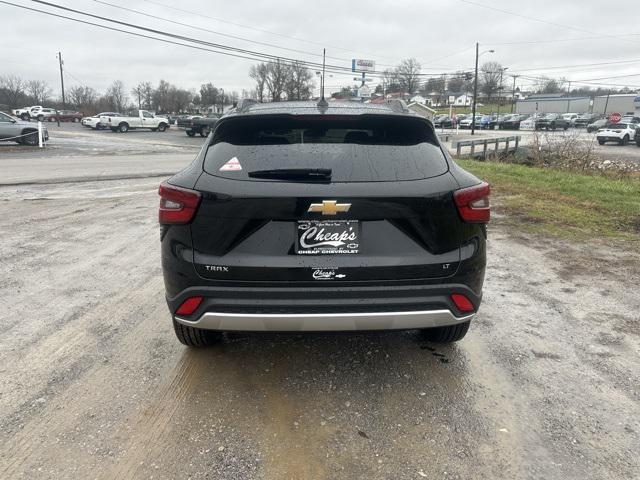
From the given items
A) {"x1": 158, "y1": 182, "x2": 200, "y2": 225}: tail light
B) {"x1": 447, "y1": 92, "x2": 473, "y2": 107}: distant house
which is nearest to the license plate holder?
{"x1": 158, "y1": 182, "x2": 200, "y2": 225}: tail light

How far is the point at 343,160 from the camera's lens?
286 cm

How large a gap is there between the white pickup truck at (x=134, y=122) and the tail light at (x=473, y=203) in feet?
144

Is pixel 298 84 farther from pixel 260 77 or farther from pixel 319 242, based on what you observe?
pixel 319 242

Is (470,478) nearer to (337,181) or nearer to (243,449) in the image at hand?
(243,449)

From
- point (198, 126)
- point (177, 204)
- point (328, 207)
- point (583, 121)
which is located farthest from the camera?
point (583, 121)

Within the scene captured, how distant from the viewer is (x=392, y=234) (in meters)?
2.76

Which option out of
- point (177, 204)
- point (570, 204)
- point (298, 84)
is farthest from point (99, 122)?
point (177, 204)

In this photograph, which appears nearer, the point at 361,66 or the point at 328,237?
the point at 328,237

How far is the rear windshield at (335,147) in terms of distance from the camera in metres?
2.83

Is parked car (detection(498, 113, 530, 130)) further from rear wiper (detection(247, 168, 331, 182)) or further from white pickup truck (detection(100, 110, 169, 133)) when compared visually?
rear wiper (detection(247, 168, 331, 182))

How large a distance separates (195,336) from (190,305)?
0.61 m

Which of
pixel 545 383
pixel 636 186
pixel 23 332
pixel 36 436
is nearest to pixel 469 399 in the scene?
pixel 545 383

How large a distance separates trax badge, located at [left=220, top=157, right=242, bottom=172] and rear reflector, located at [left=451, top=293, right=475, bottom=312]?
1463 millimetres

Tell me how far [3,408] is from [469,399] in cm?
277
